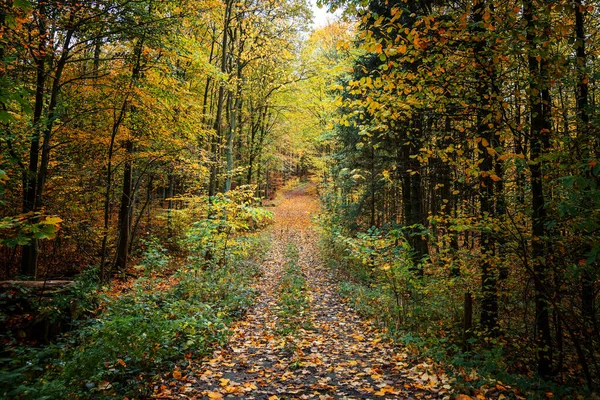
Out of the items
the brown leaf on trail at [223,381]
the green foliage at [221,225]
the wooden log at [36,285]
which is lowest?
the brown leaf on trail at [223,381]

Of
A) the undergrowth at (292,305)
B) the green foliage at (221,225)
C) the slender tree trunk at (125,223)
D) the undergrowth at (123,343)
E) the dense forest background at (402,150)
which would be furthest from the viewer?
the slender tree trunk at (125,223)

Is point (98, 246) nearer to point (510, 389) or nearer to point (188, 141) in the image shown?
point (188, 141)

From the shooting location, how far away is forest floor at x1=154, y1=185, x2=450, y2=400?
14.1 ft

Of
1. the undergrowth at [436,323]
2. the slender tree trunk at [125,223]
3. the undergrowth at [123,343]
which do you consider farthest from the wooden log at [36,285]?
the undergrowth at [436,323]

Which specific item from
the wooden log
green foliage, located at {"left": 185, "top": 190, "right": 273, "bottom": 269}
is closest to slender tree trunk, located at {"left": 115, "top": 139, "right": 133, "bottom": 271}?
green foliage, located at {"left": 185, "top": 190, "right": 273, "bottom": 269}

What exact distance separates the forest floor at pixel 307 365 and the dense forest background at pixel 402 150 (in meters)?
0.65

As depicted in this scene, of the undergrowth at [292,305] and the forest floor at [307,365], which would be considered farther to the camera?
the undergrowth at [292,305]

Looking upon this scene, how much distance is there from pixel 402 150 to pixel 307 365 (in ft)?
26.8

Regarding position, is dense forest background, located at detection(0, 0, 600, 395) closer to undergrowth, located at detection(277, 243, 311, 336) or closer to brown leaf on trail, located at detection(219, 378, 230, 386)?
undergrowth, located at detection(277, 243, 311, 336)

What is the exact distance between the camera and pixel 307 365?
5.22 meters

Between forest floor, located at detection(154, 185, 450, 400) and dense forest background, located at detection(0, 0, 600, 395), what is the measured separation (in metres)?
0.65

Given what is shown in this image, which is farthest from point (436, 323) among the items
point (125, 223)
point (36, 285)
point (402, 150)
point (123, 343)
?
point (125, 223)

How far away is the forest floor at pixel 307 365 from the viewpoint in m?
4.30

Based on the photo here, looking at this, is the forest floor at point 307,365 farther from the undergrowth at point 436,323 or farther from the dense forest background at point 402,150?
the dense forest background at point 402,150
